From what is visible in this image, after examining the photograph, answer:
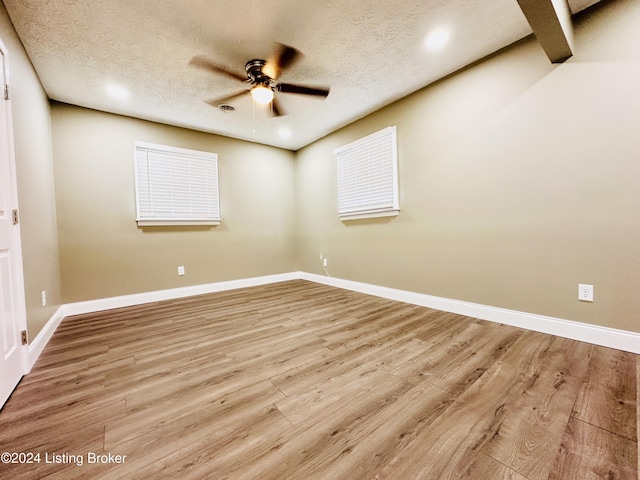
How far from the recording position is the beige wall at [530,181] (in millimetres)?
1824

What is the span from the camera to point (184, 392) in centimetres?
149

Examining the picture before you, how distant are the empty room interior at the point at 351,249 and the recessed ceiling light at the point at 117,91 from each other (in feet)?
0.13

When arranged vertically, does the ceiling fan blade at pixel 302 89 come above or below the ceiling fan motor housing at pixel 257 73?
below

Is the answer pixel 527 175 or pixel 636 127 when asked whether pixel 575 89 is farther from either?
pixel 527 175

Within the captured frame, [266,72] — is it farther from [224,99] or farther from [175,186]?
[175,186]

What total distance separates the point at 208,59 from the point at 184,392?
105 inches

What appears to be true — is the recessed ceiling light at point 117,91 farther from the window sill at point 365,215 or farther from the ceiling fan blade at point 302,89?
the window sill at point 365,215

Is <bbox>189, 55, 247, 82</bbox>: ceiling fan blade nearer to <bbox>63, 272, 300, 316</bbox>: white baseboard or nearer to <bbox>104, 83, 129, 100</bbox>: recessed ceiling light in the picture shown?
<bbox>104, 83, 129, 100</bbox>: recessed ceiling light

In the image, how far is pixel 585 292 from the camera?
1.98 metres

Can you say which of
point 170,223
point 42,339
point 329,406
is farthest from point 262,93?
point 42,339

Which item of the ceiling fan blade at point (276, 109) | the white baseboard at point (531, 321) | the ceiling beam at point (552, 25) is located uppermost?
the ceiling fan blade at point (276, 109)

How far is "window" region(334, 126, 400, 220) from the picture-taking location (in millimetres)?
3279

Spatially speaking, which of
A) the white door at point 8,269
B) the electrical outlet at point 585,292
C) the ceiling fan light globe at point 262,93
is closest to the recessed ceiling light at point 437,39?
the ceiling fan light globe at point 262,93

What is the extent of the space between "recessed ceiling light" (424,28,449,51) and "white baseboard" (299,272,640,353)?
2.43 meters
